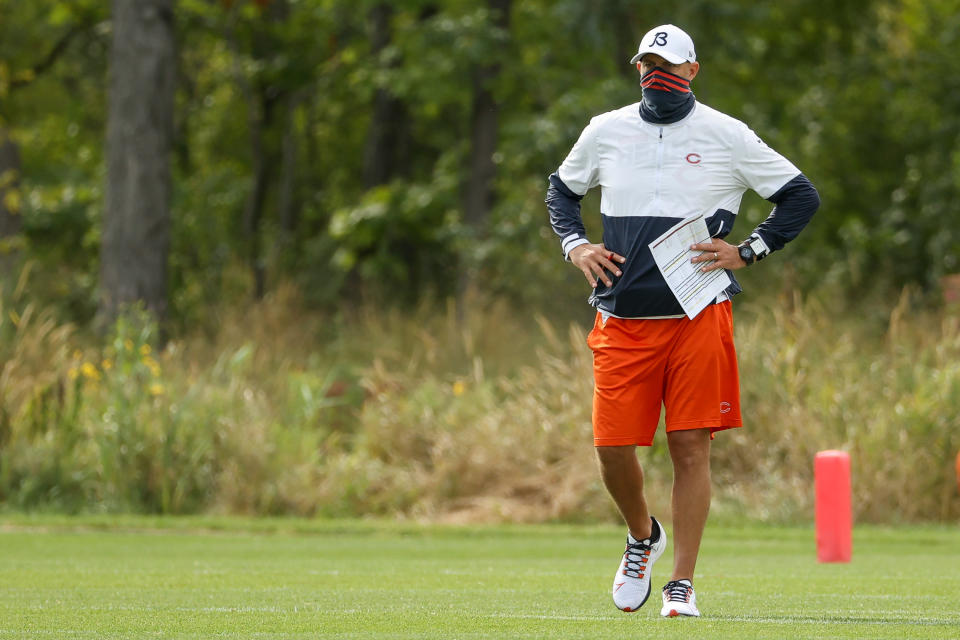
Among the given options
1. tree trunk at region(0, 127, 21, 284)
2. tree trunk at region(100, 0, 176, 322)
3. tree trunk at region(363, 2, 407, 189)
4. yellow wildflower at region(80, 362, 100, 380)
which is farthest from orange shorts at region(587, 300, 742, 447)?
tree trunk at region(363, 2, 407, 189)

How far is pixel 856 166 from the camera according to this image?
3106 centimetres

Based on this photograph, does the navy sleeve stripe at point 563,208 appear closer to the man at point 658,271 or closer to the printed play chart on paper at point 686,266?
the man at point 658,271

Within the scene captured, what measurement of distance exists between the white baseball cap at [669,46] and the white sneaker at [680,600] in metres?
2.06

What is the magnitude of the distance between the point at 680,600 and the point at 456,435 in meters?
8.53

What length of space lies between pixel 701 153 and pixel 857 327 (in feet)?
31.8

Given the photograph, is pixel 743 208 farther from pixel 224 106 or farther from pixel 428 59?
pixel 224 106

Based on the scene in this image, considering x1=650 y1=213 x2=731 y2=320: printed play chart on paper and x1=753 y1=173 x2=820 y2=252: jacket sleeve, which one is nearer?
x1=650 y1=213 x2=731 y2=320: printed play chart on paper

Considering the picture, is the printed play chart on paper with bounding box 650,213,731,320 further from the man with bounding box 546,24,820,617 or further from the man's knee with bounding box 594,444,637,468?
the man's knee with bounding box 594,444,637,468

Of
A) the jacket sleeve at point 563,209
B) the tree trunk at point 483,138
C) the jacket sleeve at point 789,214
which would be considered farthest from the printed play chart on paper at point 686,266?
the tree trunk at point 483,138

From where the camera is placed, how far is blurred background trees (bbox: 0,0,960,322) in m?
25.0

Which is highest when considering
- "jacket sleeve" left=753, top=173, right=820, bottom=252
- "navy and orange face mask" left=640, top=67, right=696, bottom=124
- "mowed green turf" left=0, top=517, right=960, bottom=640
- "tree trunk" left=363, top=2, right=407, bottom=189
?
"tree trunk" left=363, top=2, right=407, bottom=189

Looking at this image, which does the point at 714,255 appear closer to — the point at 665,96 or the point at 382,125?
the point at 665,96

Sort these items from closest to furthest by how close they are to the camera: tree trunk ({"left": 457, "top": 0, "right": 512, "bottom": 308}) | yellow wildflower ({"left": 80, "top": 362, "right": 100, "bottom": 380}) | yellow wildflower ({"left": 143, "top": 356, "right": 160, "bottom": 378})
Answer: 1. yellow wildflower ({"left": 143, "top": 356, "right": 160, "bottom": 378})
2. yellow wildflower ({"left": 80, "top": 362, "right": 100, "bottom": 380})
3. tree trunk ({"left": 457, "top": 0, "right": 512, "bottom": 308})

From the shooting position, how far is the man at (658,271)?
645cm
